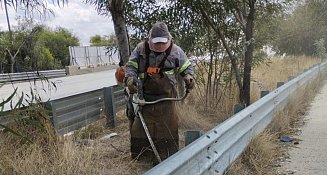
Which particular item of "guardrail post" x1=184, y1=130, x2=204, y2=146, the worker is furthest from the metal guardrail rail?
the worker

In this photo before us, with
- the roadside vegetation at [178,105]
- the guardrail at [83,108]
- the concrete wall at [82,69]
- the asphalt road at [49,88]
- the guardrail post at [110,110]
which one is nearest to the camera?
the roadside vegetation at [178,105]

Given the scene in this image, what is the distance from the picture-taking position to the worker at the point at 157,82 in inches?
175

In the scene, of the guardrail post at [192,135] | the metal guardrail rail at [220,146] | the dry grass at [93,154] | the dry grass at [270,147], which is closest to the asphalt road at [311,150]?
the dry grass at [270,147]

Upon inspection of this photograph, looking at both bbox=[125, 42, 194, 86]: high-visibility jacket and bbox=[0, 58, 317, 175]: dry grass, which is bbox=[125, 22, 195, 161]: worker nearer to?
bbox=[125, 42, 194, 86]: high-visibility jacket

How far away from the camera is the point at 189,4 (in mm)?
Answer: 6516

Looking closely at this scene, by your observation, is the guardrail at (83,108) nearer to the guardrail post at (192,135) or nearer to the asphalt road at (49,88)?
the asphalt road at (49,88)

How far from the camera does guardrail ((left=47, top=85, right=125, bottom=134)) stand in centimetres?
577

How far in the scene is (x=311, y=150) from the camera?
5.71 metres

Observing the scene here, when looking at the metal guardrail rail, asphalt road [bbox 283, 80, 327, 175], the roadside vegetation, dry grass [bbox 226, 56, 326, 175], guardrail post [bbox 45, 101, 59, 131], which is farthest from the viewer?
guardrail post [bbox 45, 101, 59, 131]

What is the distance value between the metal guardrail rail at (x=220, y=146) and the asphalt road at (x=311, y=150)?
57 cm

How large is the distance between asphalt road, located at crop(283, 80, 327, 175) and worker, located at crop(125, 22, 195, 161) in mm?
1496

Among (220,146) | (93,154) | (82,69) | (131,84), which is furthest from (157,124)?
(82,69)

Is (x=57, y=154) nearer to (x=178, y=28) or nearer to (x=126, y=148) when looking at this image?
(x=126, y=148)

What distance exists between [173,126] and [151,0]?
266 cm
